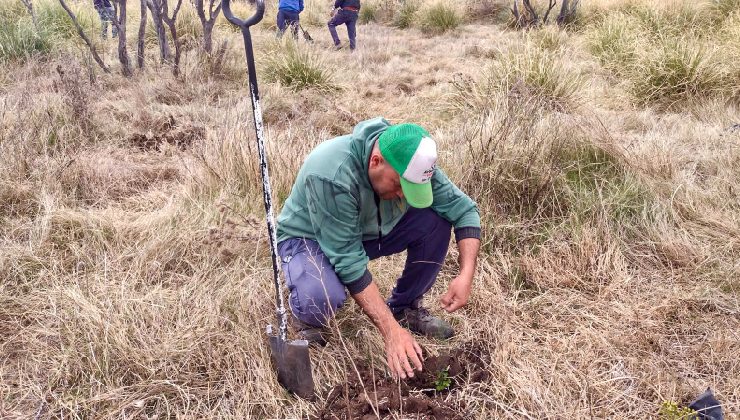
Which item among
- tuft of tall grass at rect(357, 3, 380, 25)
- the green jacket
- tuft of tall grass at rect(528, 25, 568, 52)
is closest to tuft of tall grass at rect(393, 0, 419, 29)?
tuft of tall grass at rect(357, 3, 380, 25)

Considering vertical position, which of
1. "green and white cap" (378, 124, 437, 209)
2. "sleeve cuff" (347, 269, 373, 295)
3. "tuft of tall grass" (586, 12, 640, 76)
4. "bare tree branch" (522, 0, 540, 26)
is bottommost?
"sleeve cuff" (347, 269, 373, 295)

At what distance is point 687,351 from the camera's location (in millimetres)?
2213

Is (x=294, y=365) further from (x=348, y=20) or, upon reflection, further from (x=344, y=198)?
(x=348, y=20)

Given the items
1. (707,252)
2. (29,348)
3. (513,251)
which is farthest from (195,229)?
(707,252)

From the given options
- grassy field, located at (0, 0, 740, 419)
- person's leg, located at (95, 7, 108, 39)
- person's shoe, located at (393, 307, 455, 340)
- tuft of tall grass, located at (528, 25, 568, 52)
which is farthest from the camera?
person's leg, located at (95, 7, 108, 39)

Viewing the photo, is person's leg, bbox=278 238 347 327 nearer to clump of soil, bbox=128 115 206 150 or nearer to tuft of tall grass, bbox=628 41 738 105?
clump of soil, bbox=128 115 206 150

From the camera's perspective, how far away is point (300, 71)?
567cm

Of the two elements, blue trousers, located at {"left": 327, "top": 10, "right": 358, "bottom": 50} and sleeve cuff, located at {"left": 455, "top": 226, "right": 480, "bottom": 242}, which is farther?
blue trousers, located at {"left": 327, "top": 10, "right": 358, "bottom": 50}

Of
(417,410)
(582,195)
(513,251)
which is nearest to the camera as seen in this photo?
(417,410)

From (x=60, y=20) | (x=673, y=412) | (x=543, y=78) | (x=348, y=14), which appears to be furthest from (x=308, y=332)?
(x=60, y=20)

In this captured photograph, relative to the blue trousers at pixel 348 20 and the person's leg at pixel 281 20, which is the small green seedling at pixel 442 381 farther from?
the person's leg at pixel 281 20

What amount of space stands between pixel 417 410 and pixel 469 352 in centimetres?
41

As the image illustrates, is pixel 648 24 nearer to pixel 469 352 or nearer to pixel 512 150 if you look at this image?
pixel 512 150

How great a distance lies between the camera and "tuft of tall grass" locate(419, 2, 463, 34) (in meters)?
9.26
